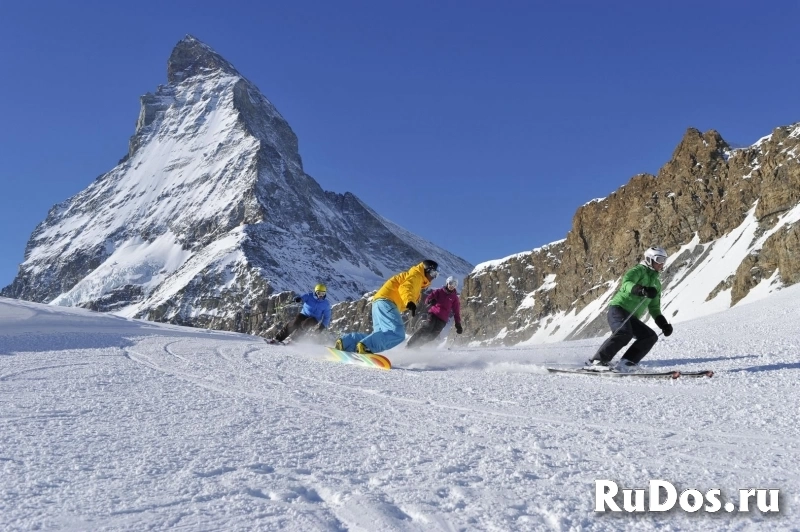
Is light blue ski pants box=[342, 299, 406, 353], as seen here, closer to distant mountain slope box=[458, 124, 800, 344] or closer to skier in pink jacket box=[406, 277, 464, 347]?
skier in pink jacket box=[406, 277, 464, 347]

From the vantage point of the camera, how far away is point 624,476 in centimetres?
328

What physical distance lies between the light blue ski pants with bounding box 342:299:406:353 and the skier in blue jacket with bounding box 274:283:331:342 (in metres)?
6.26

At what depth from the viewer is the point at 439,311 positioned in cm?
1440

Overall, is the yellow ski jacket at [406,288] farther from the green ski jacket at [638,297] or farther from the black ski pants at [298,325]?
the black ski pants at [298,325]

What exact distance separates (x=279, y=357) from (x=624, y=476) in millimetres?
7668

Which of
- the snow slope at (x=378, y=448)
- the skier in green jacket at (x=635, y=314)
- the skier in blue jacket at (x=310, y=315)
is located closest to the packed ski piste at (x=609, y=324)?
the skier in green jacket at (x=635, y=314)

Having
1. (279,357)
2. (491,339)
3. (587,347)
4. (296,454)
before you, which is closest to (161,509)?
(296,454)

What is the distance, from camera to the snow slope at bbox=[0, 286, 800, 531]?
274cm

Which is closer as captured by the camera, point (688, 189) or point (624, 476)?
point (624, 476)

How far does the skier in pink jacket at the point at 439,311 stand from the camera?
13.7 m

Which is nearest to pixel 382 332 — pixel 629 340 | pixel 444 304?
pixel 629 340

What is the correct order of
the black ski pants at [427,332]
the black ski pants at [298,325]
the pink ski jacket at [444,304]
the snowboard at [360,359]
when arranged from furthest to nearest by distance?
→ the black ski pants at [298,325] → the pink ski jacket at [444,304] → the black ski pants at [427,332] → the snowboard at [360,359]

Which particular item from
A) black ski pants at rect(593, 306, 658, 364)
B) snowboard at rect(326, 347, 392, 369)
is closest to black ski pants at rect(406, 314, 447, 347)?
snowboard at rect(326, 347, 392, 369)

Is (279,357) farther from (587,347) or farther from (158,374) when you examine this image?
(587,347)
